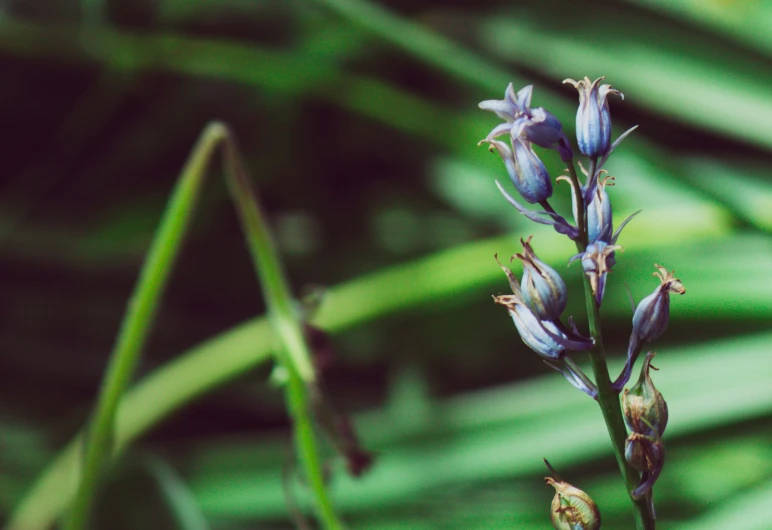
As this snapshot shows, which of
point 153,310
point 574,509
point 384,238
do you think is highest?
point 384,238

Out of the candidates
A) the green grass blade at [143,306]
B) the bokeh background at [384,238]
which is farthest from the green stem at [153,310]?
the bokeh background at [384,238]

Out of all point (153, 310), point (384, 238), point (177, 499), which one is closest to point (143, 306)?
point (153, 310)

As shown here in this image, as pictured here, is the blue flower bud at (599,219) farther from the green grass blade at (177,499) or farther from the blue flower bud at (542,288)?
the green grass blade at (177,499)

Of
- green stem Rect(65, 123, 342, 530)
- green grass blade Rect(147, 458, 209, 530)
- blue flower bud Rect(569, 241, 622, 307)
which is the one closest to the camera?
blue flower bud Rect(569, 241, 622, 307)

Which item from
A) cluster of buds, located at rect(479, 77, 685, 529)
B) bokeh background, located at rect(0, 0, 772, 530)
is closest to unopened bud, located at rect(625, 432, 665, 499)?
cluster of buds, located at rect(479, 77, 685, 529)

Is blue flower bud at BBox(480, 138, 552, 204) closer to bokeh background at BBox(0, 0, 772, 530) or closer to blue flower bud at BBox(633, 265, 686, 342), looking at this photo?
blue flower bud at BBox(633, 265, 686, 342)

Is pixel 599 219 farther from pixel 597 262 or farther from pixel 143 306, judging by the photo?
pixel 143 306

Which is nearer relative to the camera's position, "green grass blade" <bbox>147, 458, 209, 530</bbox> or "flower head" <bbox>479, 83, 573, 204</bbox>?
"flower head" <bbox>479, 83, 573, 204</bbox>
